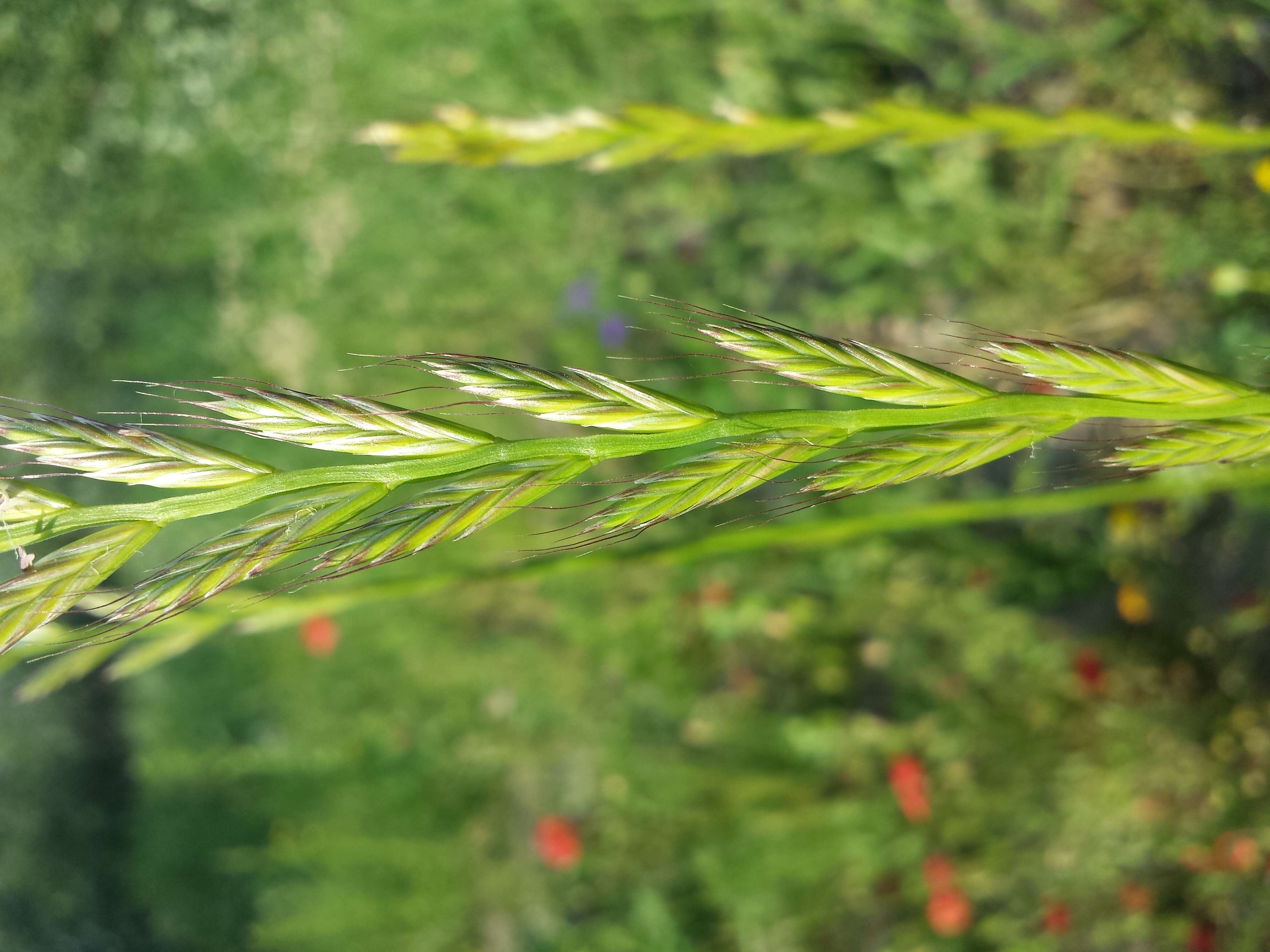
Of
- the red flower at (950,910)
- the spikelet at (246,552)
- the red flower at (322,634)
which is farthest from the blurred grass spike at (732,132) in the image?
the red flower at (322,634)

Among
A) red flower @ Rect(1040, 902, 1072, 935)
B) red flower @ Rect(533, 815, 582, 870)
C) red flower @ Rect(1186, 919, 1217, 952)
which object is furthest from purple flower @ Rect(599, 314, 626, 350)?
red flower @ Rect(1186, 919, 1217, 952)

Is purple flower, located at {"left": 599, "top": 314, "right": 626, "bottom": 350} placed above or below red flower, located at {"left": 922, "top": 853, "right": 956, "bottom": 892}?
above

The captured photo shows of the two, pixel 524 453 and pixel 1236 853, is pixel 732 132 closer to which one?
pixel 524 453

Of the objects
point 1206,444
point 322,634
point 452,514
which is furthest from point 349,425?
point 322,634

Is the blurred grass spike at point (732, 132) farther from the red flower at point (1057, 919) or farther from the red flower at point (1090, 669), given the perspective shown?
the red flower at point (1057, 919)

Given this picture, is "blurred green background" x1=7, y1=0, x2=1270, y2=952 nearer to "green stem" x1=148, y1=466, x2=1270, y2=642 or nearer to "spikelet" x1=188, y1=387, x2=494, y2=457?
"green stem" x1=148, y1=466, x2=1270, y2=642
